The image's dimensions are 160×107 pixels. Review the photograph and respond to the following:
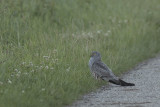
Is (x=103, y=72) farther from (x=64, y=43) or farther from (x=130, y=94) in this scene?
(x=64, y=43)

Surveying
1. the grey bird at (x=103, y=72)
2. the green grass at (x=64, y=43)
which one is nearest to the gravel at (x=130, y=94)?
the grey bird at (x=103, y=72)

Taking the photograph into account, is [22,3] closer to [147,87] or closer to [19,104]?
[147,87]

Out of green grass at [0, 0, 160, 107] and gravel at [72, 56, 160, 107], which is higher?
green grass at [0, 0, 160, 107]

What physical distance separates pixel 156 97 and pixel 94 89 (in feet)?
3.94

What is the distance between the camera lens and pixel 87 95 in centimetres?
768

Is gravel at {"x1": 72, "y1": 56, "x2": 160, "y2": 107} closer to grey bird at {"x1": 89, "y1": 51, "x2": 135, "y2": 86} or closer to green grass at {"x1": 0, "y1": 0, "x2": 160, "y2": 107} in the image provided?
grey bird at {"x1": 89, "y1": 51, "x2": 135, "y2": 86}

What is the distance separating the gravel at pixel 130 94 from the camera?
698 centimetres

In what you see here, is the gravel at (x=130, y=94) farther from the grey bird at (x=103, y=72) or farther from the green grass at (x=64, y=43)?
the green grass at (x=64, y=43)

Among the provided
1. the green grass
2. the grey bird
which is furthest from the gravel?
the green grass

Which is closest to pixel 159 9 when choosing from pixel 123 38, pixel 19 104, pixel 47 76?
pixel 123 38

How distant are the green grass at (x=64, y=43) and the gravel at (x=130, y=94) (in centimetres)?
24

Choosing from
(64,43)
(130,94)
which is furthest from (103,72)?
(64,43)

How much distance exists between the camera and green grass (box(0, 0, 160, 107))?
7.10 metres

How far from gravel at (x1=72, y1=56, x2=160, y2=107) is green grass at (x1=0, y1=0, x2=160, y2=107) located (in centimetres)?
24
